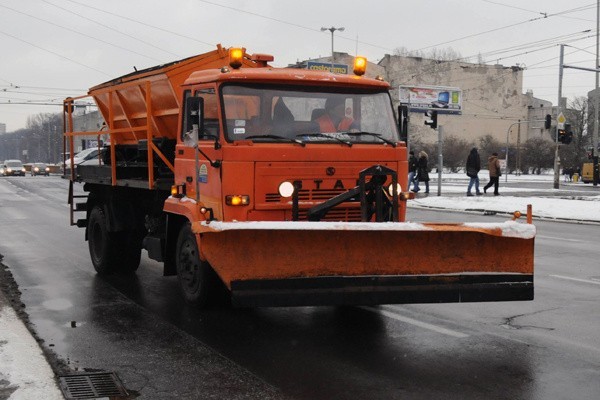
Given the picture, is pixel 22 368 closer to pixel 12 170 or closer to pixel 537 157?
pixel 537 157

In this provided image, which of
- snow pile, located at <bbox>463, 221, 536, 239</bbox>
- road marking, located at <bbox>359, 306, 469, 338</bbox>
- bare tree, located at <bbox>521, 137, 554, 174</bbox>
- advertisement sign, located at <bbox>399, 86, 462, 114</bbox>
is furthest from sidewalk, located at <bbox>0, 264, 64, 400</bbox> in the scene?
bare tree, located at <bbox>521, 137, 554, 174</bbox>

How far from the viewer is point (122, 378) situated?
5.49 meters

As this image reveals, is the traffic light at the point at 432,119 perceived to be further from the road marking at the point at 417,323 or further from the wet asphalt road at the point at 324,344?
the road marking at the point at 417,323

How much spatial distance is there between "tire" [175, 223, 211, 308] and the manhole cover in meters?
1.76

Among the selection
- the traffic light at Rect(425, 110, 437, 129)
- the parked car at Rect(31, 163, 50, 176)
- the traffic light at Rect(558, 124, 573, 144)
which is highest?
the traffic light at Rect(425, 110, 437, 129)

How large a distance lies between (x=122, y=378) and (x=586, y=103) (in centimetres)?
8111

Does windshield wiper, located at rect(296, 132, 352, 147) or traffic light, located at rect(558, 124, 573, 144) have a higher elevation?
traffic light, located at rect(558, 124, 573, 144)

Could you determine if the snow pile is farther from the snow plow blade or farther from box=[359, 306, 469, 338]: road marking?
box=[359, 306, 469, 338]: road marking

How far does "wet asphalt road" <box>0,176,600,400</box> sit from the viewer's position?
17.2ft

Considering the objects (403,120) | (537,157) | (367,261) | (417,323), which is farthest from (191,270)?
(537,157)

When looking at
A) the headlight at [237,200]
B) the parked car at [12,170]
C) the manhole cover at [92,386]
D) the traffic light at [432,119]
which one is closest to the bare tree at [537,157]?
the traffic light at [432,119]

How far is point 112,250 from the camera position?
10.2 m

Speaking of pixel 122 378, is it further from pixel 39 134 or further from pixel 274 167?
pixel 39 134

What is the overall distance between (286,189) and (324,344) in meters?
1.54
